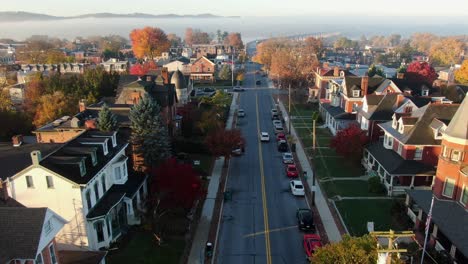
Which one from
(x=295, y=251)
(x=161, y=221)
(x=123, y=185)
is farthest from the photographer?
(x=123, y=185)

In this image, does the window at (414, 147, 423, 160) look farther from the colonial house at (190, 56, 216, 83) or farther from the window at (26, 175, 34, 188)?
the colonial house at (190, 56, 216, 83)

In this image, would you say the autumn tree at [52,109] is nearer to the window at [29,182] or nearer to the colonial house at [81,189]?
the colonial house at [81,189]

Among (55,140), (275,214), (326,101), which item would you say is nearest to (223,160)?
(275,214)

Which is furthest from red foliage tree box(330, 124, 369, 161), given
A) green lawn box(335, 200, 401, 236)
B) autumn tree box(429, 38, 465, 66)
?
autumn tree box(429, 38, 465, 66)

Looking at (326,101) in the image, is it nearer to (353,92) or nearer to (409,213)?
(353,92)

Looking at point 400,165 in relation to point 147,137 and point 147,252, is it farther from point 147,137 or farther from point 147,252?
point 147,137

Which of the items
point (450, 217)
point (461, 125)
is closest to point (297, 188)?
point (450, 217)
